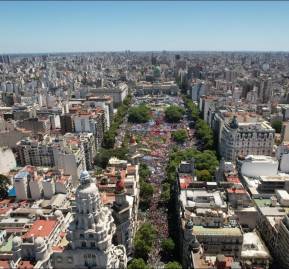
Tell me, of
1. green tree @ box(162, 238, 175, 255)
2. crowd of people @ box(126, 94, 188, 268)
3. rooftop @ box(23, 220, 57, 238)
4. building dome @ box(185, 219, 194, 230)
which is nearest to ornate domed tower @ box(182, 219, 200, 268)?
building dome @ box(185, 219, 194, 230)

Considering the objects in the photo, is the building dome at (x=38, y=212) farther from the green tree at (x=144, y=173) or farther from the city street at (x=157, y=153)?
the green tree at (x=144, y=173)

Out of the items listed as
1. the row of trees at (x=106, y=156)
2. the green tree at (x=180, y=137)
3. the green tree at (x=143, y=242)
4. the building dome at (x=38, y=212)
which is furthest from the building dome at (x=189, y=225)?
the green tree at (x=180, y=137)

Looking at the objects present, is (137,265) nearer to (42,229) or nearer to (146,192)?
(42,229)

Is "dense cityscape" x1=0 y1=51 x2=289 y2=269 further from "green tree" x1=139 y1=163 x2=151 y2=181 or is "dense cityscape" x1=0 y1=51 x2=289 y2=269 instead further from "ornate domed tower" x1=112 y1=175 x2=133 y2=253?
"green tree" x1=139 y1=163 x2=151 y2=181

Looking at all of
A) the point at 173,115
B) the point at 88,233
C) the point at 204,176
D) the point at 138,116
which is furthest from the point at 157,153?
the point at 88,233

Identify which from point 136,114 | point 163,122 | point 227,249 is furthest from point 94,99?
point 227,249

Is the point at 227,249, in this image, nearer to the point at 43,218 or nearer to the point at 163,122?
the point at 43,218
